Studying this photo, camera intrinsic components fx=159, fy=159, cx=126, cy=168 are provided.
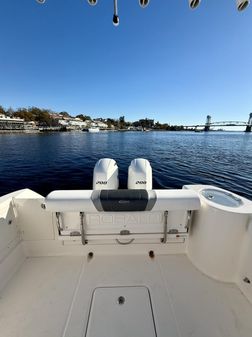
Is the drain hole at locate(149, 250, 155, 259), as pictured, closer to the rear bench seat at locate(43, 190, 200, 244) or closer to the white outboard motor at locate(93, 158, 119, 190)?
the rear bench seat at locate(43, 190, 200, 244)

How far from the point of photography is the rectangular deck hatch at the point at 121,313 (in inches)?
48.7

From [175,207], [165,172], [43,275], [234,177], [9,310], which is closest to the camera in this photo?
[9,310]

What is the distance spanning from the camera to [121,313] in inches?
53.4

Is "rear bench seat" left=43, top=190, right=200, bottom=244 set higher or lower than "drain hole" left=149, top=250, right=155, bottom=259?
higher

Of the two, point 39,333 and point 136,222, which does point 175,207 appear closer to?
point 136,222

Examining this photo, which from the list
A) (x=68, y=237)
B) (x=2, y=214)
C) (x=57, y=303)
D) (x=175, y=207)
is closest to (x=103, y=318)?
(x=57, y=303)

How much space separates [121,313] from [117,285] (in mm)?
270

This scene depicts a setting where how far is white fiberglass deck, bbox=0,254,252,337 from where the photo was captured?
1275 millimetres

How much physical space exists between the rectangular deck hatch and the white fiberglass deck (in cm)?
4

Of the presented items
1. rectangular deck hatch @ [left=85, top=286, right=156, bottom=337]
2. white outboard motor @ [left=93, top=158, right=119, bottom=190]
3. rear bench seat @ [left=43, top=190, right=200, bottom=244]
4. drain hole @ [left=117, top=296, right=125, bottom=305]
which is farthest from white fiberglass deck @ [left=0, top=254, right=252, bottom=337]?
white outboard motor @ [left=93, top=158, right=119, bottom=190]

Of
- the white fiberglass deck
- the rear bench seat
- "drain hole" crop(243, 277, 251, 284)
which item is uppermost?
the rear bench seat

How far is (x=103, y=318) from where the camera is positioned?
1.32m

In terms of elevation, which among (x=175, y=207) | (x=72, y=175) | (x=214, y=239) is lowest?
(x=72, y=175)

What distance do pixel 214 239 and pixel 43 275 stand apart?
1.87 meters
